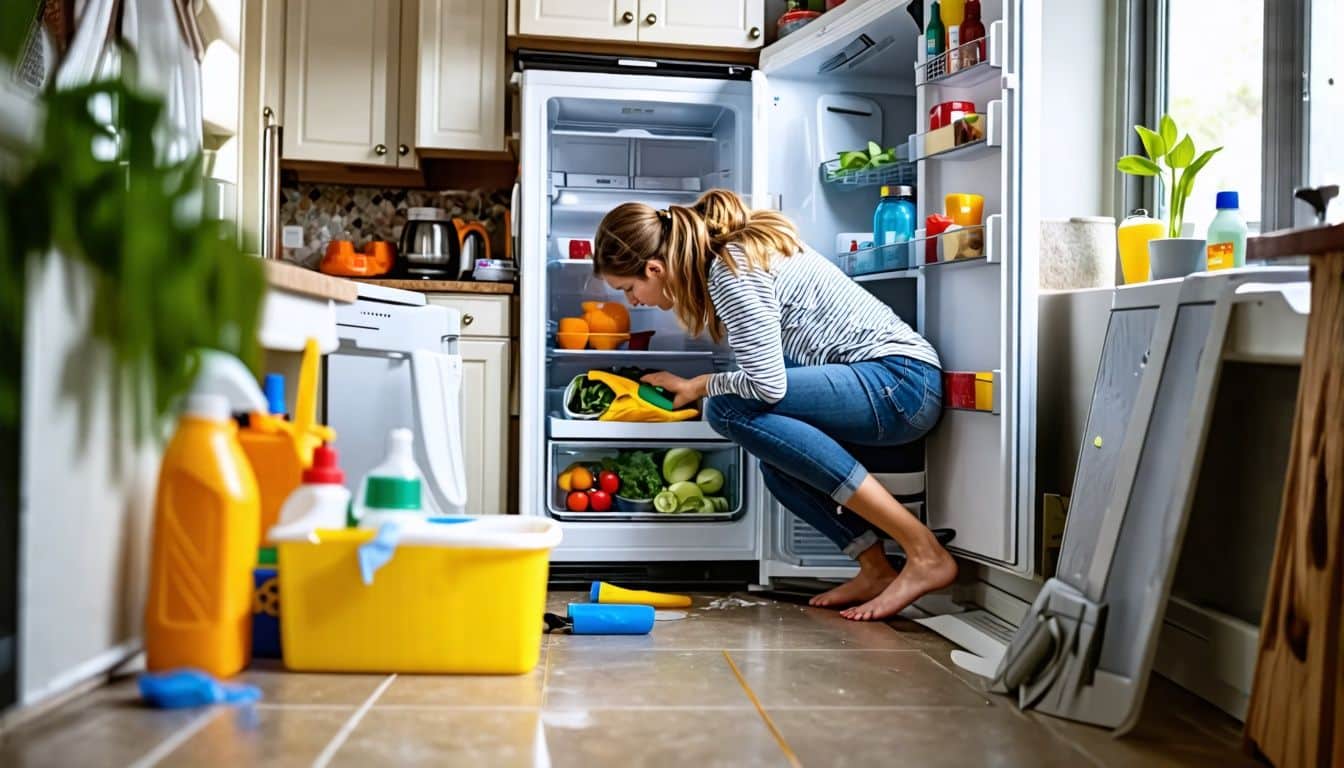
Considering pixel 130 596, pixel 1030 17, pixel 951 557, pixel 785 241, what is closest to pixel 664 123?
pixel 785 241

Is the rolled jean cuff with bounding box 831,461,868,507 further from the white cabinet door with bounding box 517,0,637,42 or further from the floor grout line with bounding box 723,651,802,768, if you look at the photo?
the white cabinet door with bounding box 517,0,637,42

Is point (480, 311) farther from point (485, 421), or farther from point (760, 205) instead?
point (760, 205)

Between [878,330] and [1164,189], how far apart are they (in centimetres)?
71

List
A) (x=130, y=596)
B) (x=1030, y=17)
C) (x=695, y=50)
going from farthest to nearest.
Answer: (x=695, y=50), (x=1030, y=17), (x=130, y=596)

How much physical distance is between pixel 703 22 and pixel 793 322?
42.7 inches

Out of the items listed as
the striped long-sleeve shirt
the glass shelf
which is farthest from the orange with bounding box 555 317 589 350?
the glass shelf

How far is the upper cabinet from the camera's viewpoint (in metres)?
3.58

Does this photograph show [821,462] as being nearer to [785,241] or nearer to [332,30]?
[785,241]

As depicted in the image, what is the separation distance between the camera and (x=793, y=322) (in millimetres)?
2656

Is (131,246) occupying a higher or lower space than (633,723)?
higher

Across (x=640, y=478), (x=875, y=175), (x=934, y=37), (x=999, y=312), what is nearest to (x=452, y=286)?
(x=640, y=478)

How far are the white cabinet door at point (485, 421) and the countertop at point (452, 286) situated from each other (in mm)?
142

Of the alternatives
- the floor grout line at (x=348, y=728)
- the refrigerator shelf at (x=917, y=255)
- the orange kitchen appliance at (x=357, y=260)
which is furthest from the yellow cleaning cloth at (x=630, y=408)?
the floor grout line at (x=348, y=728)

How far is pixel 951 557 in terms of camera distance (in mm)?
2496
